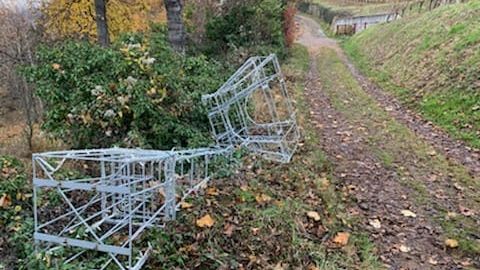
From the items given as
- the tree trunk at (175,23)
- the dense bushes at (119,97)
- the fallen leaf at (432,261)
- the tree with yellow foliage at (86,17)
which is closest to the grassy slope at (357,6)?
the tree with yellow foliage at (86,17)

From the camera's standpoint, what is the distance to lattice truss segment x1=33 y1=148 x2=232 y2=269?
2.94 metres

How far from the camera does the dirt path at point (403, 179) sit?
386 cm

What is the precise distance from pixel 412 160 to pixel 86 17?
11889 mm

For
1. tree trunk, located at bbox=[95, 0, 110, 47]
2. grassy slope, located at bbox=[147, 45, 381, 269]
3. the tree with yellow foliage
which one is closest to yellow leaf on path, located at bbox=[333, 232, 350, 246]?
grassy slope, located at bbox=[147, 45, 381, 269]

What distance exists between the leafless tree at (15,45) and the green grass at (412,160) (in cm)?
849

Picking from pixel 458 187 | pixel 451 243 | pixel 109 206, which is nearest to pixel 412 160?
pixel 458 187

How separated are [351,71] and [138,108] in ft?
37.0

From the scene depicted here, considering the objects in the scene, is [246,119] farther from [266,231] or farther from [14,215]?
[14,215]

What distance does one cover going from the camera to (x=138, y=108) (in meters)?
4.80

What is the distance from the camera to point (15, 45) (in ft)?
42.0

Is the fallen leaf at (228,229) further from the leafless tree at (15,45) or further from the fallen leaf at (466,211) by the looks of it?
the leafless tree at (15,45)

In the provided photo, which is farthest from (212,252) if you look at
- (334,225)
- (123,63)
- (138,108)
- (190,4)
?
(190,4)

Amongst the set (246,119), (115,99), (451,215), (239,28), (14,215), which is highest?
(239,28)

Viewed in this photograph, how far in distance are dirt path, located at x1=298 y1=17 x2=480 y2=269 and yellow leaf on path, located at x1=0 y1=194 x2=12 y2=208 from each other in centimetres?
330
